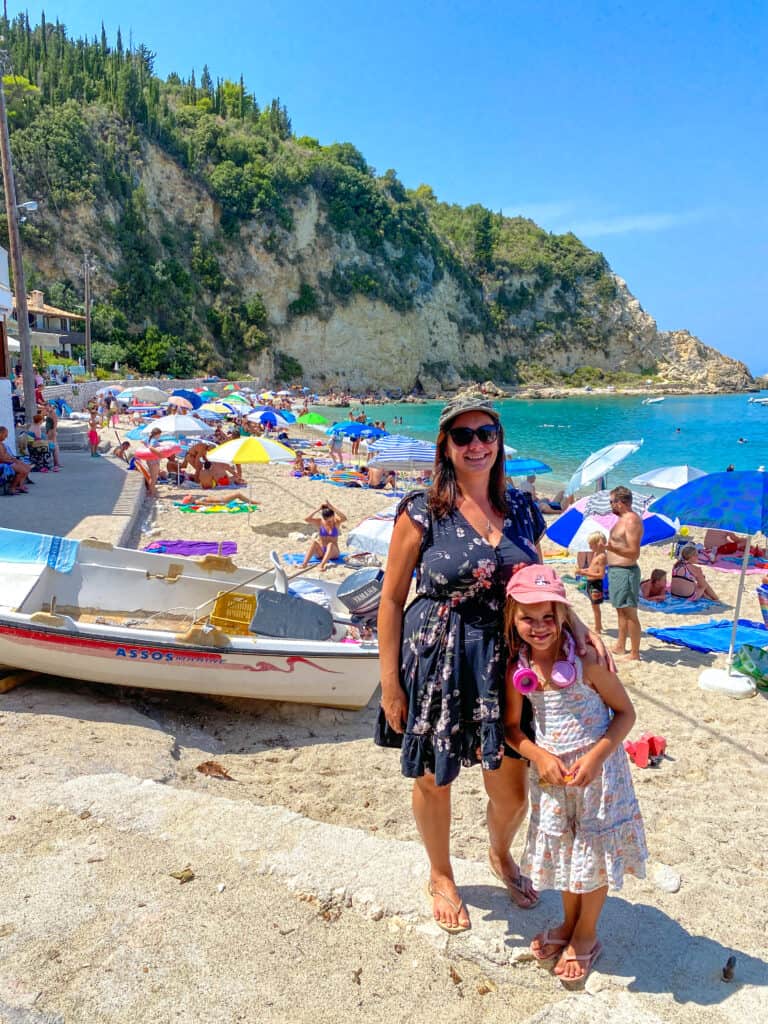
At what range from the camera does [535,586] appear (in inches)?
94.2

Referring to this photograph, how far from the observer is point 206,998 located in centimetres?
251

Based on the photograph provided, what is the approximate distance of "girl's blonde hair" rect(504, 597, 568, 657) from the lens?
2418 mm

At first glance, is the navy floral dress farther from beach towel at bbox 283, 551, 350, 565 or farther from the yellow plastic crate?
beach towel at bbox 283, 551, 350, 565

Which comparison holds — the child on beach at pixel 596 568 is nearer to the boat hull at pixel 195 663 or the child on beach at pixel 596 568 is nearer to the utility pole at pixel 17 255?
the boat hull at pixel 195 663

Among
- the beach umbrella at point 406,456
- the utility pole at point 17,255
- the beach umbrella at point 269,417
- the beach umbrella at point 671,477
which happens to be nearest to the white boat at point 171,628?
the beach umbrella at point 406,456

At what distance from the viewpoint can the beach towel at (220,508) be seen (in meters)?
15.2

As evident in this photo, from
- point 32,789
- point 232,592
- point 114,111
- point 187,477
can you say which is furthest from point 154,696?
point 114,111

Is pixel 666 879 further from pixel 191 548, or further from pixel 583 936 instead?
pixel 191 548

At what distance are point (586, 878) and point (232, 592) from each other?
4301mm

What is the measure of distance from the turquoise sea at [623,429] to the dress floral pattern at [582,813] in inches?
910

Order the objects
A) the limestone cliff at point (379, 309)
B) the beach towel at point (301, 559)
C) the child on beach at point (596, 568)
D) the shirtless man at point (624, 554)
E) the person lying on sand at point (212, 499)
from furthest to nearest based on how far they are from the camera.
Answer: the limestone cliff at point (379, 309) → the person lying on sand at point (212, 499) → the beach towel at point (301, 559) → the child on beach at point (596, 568) → the shirtless man at point (624, 554)

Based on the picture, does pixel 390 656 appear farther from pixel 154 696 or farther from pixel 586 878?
pixel 154 696

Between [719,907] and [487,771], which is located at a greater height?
[487,771]

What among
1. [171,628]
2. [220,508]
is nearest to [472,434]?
[171,628]
